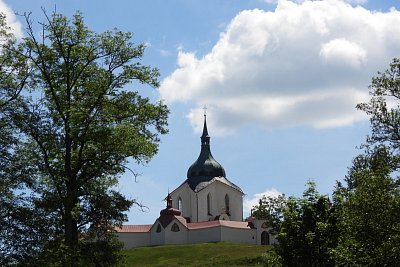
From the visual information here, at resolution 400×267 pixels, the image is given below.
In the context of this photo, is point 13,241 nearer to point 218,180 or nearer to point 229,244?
point 229,244

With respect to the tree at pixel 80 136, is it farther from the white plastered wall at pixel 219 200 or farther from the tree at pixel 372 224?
the white plastered wall at pixel 219 200

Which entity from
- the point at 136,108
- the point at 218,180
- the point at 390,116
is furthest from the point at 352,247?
the point at 218,180

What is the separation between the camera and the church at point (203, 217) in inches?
4377

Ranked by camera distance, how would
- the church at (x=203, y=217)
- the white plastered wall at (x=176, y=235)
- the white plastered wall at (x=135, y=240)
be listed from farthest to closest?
1. the white plastered wall at (x=135, y=240)
2. the church at (x=203, y=217)
3. the white plastered wall at (x=176, y=235)

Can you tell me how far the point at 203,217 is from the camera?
408 ft

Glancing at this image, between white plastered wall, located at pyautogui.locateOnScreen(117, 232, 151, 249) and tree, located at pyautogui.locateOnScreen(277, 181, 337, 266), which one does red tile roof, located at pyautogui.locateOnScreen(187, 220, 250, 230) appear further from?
tree, located at pyautogui.locateOnScreen(277, 181, 337, 266)

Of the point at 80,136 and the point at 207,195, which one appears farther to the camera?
the point at 207,195

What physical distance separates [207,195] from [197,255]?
37205 millimetres

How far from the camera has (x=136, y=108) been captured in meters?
34.3

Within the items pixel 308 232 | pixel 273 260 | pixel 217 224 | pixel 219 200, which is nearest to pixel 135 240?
pixel 217 224

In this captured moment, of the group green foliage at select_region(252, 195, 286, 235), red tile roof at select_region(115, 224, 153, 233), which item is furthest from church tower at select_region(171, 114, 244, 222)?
green foliage at select_region(252, 195, 286, 235)

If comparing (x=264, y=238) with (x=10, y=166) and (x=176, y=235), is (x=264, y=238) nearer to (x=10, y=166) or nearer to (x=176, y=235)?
(x=176, y=235)

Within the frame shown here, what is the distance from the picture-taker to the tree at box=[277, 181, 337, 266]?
3002 cm

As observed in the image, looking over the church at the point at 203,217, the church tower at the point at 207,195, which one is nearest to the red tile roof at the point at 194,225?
the church at the point at 203,217
